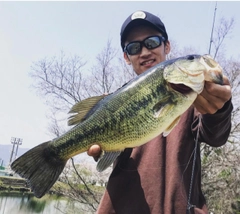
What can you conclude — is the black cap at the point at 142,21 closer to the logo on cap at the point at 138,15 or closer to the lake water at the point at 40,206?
the logo on cap at the point at 138,15

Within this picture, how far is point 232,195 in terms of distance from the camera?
549 inches

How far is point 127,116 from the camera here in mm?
2152

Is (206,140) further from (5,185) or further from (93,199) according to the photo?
(5,185)

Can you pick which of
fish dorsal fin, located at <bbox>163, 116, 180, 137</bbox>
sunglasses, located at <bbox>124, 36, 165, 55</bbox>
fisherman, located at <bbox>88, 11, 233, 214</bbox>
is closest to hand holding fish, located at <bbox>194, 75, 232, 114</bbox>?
fisherman, located at <bbox>88, 11, 233, 214</bbox>

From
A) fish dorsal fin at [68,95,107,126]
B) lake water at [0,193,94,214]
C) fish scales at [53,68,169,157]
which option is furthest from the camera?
lake water at [0,193,94,214]

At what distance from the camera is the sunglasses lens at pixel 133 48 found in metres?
2.81

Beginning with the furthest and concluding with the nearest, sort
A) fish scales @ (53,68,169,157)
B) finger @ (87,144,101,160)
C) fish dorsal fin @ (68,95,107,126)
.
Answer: fish dorsal fin @ (68,95,107,126) < finger @ (87,144,101,160) < fish scales @ (53,68,169,157)

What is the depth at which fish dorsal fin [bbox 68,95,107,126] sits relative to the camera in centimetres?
245

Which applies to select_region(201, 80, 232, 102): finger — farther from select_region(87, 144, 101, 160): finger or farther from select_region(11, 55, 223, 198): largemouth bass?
select_region(87, 144, 101, 160): finger

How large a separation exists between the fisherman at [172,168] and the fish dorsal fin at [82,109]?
1.19 ft

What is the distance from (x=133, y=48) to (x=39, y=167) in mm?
1468

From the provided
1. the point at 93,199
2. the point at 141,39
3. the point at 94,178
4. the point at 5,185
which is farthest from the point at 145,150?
the point at 5,185

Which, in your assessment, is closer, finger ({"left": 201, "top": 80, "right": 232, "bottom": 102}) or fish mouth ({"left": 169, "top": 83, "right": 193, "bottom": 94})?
finger ({"left": 201, "top": 80, "right": 232, "bottom": 102})

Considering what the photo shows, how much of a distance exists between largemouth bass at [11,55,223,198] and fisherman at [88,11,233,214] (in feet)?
0.36
